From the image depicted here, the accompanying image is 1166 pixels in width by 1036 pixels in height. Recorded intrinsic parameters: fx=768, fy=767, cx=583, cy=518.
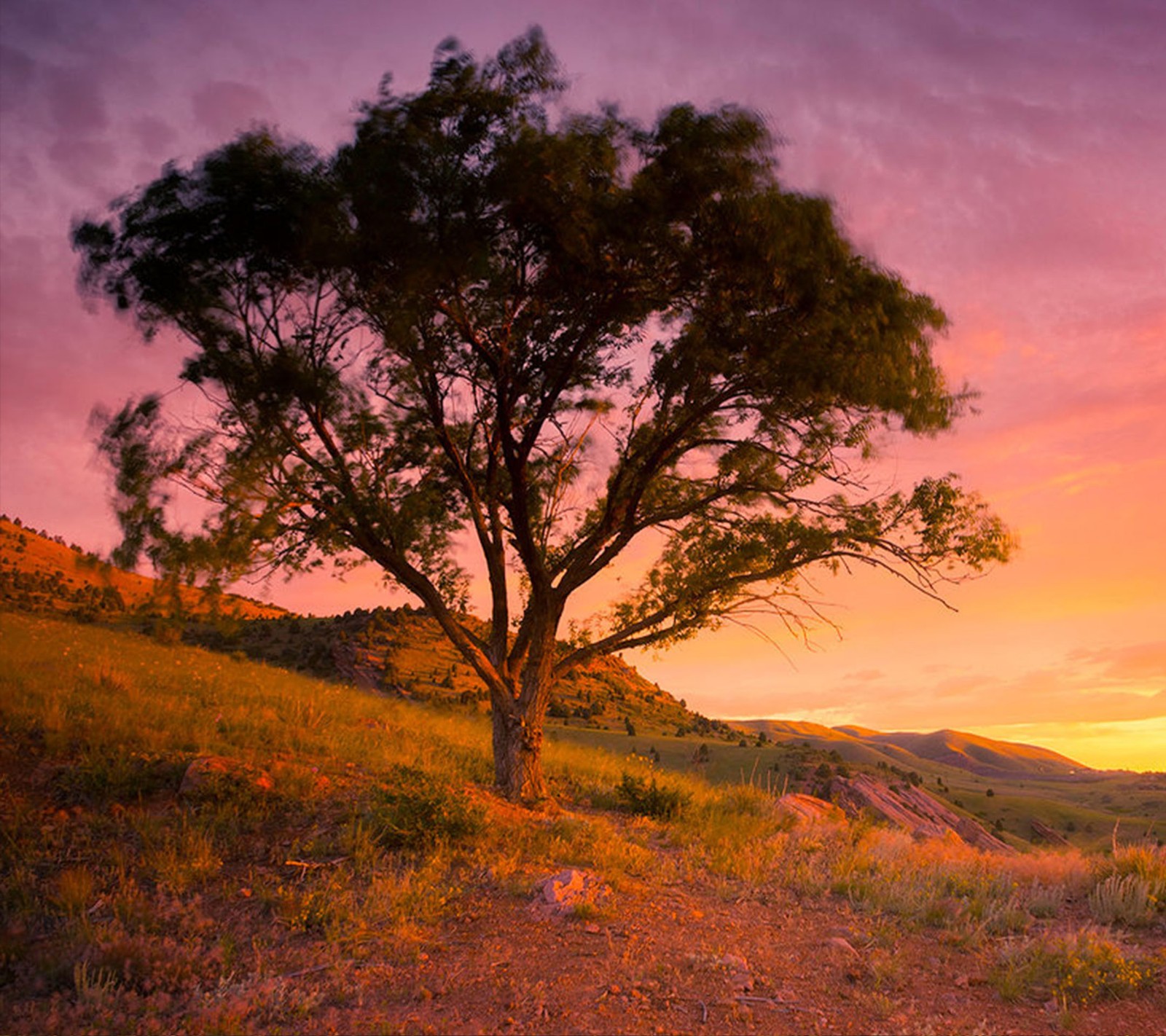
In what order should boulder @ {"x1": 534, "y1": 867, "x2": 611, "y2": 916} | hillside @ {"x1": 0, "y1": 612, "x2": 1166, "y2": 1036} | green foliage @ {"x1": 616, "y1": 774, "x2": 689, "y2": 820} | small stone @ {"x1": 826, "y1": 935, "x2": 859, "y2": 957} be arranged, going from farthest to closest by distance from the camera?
green foliage @ {"x1": 616, "y1": 774, "x2": 689, "y2": 820}
boulder @ {"x1": 534, "y1": 867, "x2": 611, "y2": 916}
small stone @ {"x1": 826, "y1": 935, "x2": 859, "y2": 957}
hillside @ {"x1": 0, "y1": 612, "x2": 1166, "y2": 1036}

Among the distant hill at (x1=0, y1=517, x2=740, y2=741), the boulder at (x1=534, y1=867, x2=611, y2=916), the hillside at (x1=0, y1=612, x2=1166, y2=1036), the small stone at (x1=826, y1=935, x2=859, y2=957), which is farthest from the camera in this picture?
the distant hill at (x1=0, y1=517, x2=740, y2=741)

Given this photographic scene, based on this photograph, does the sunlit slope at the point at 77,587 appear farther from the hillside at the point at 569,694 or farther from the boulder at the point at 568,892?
the boulder at the point at 568,892

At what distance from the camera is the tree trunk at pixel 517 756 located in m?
12.6

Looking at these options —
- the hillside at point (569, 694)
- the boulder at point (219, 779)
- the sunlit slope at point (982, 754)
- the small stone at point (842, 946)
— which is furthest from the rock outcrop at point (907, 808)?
the sunlit slope at point (982, 754)

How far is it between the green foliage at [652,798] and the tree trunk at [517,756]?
5.13ft

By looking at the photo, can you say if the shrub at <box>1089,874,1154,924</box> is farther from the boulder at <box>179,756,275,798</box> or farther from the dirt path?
the boulder at <box>179,756,275,798</box>

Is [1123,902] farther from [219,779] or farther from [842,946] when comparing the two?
[219,779]

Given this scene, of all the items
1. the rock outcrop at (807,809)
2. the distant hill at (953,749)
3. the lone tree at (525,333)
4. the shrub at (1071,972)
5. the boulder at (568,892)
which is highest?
the lone tree at (525,333)

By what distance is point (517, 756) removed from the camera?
41.8 ft

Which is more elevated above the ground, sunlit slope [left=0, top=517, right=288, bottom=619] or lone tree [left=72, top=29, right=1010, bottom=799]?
lone tree [left=72, top=29, right=1010, bottom=799]

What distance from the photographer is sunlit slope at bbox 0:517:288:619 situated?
10258 mm

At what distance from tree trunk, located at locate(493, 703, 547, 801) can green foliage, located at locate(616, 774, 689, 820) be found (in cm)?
156

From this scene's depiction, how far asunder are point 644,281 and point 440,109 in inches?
146

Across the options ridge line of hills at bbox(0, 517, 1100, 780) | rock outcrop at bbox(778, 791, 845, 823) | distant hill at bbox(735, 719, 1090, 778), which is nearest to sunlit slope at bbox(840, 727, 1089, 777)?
distant hill at bbox(735, 719, 1090, 778)
